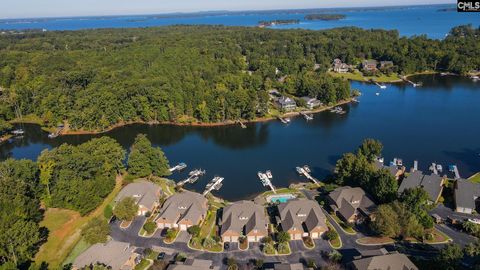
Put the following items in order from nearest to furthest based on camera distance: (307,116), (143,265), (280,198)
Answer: (143,265) → (280,198) → (307,116)

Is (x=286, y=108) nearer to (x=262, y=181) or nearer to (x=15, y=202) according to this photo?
(x=262, y=181)

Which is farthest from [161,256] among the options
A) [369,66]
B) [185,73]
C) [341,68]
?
[369,66]

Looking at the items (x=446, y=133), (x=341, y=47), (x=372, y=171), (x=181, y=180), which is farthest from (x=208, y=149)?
(x=341, y=47)

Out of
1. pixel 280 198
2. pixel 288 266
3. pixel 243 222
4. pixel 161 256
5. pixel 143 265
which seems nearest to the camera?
pixel 288 266

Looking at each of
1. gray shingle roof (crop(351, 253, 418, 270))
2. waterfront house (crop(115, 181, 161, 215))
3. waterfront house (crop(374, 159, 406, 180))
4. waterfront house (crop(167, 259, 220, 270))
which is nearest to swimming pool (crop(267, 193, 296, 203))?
waterfront house (crop(374, 159, 406, 180))

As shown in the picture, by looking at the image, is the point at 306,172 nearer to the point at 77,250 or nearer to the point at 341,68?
the point at 77,250

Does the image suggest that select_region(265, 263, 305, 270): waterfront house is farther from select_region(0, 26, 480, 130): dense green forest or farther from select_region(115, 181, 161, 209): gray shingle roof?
select_region(0, 26, 480, 130): dense green forest

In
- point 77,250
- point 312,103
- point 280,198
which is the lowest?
point 77,250
